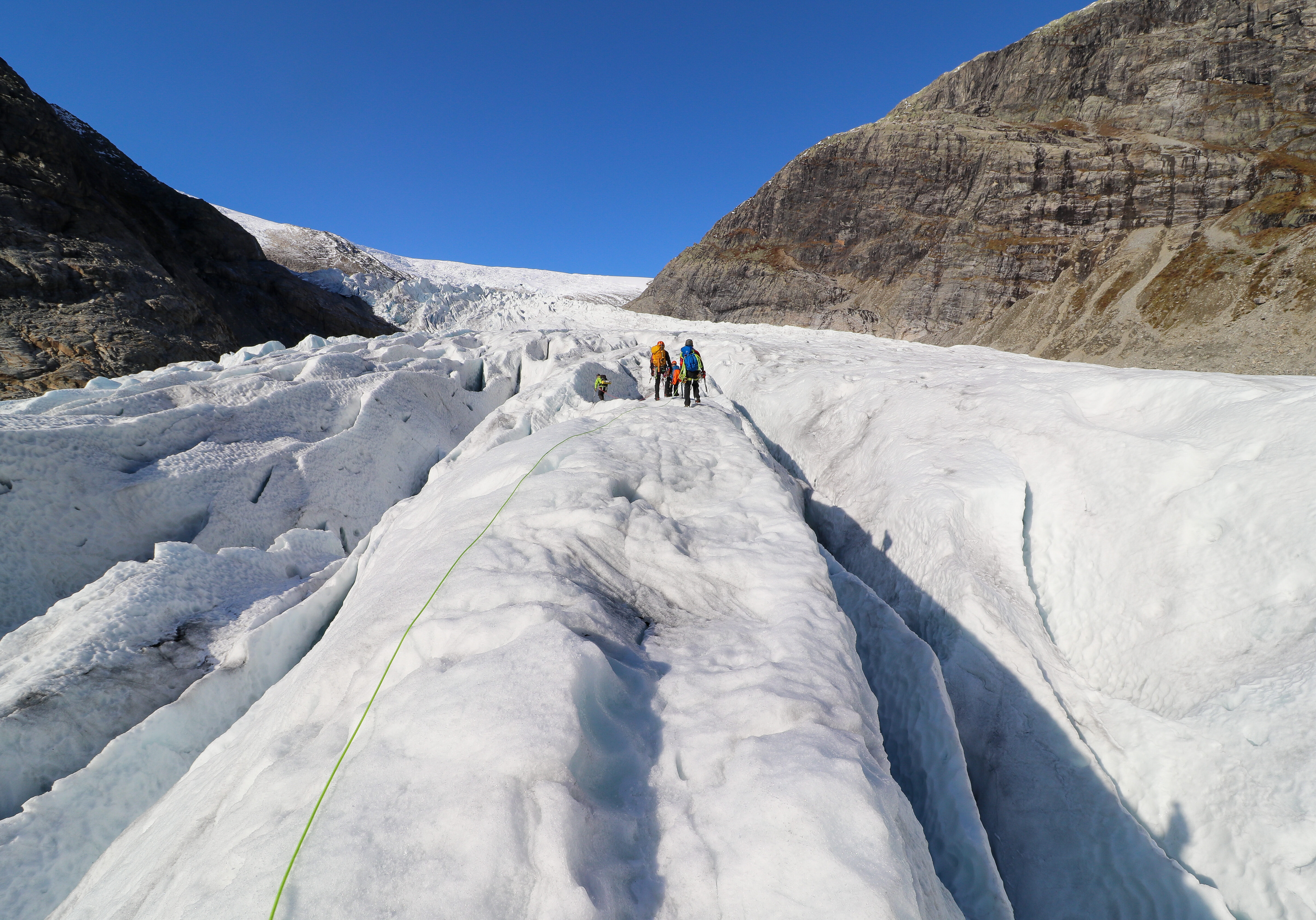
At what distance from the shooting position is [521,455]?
520cm

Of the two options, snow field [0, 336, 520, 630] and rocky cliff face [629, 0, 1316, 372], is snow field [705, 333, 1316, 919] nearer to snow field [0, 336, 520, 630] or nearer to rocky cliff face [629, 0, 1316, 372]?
snow field [0, 336, 520, 630]

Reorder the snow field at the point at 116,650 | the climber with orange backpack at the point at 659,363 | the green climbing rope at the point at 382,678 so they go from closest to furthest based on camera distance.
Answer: the green climbing rope at the point at 382,678, the snow field at the point at 116,650, the climber with orange backpack at the point at 659,363

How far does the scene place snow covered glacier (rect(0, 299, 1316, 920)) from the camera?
1.85 meters

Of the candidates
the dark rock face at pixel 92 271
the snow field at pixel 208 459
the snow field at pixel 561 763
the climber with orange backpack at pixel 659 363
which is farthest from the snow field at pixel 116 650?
the dark rock face at pixel 92 271

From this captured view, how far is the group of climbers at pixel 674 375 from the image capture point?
28.8 ft

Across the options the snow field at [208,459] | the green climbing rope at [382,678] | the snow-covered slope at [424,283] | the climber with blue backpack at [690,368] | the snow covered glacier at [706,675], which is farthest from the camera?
the snow-covered slope at [424,283]

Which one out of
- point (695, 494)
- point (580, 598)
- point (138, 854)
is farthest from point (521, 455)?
point (138, 854)

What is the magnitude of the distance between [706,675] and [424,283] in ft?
124

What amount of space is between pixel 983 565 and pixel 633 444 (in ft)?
11.5

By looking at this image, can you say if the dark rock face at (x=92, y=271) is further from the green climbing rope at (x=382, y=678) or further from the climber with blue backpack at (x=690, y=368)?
the climber with blue backpack at (x=690, y=368)

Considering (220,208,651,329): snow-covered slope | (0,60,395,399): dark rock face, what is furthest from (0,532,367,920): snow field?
(220,208,651,329): snow-covered slope

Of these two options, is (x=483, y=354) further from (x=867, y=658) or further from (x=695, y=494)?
(x=867, y=658)

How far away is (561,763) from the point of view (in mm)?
1949

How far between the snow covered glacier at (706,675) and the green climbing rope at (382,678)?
0.04 meters
